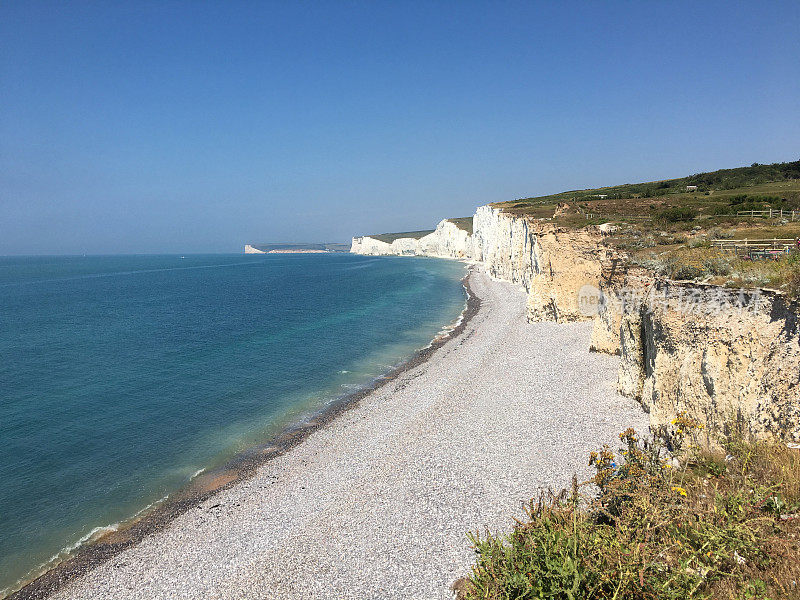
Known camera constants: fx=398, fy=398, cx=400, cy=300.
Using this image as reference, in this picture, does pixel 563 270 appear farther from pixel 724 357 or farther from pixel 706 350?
pixel 724 357

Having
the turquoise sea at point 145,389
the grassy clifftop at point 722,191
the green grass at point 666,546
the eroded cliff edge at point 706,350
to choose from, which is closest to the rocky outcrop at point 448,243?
the grassy clifftop at point 722,191

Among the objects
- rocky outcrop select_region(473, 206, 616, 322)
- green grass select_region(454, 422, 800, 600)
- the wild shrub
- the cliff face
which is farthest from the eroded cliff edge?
the cliff face

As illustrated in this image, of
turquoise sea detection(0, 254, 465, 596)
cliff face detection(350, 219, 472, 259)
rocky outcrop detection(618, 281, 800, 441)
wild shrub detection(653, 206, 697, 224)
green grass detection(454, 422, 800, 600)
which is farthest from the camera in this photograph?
cliff face detection(350, 219, 472, 259)

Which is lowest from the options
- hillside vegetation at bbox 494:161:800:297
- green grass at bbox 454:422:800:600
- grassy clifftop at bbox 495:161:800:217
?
green grass at bbox 454:422:800:600

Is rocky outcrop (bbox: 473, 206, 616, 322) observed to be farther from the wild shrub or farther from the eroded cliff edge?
the eroded cliff edge

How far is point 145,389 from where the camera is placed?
24.1 metres

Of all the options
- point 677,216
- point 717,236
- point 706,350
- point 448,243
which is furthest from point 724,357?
point 448,243

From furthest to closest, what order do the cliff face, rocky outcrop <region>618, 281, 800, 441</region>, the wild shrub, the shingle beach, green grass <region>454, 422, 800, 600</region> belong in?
the cliff face
the wild shrub
the shingle beach
rocky outcrop <region>618, 281, 800, 441</region>
green grass <region>454, 422, 800, 600</region>

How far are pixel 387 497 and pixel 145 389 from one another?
61.7 feet

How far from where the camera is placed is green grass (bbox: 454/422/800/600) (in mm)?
4680

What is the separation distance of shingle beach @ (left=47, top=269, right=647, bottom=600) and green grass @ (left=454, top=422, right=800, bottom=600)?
3672mm

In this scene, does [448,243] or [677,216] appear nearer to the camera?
[677,216]

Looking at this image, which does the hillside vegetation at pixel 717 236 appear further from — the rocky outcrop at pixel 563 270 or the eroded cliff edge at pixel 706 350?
the rocky outcrop at pixel 563 270

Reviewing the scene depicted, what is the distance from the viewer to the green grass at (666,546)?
4680 mm
